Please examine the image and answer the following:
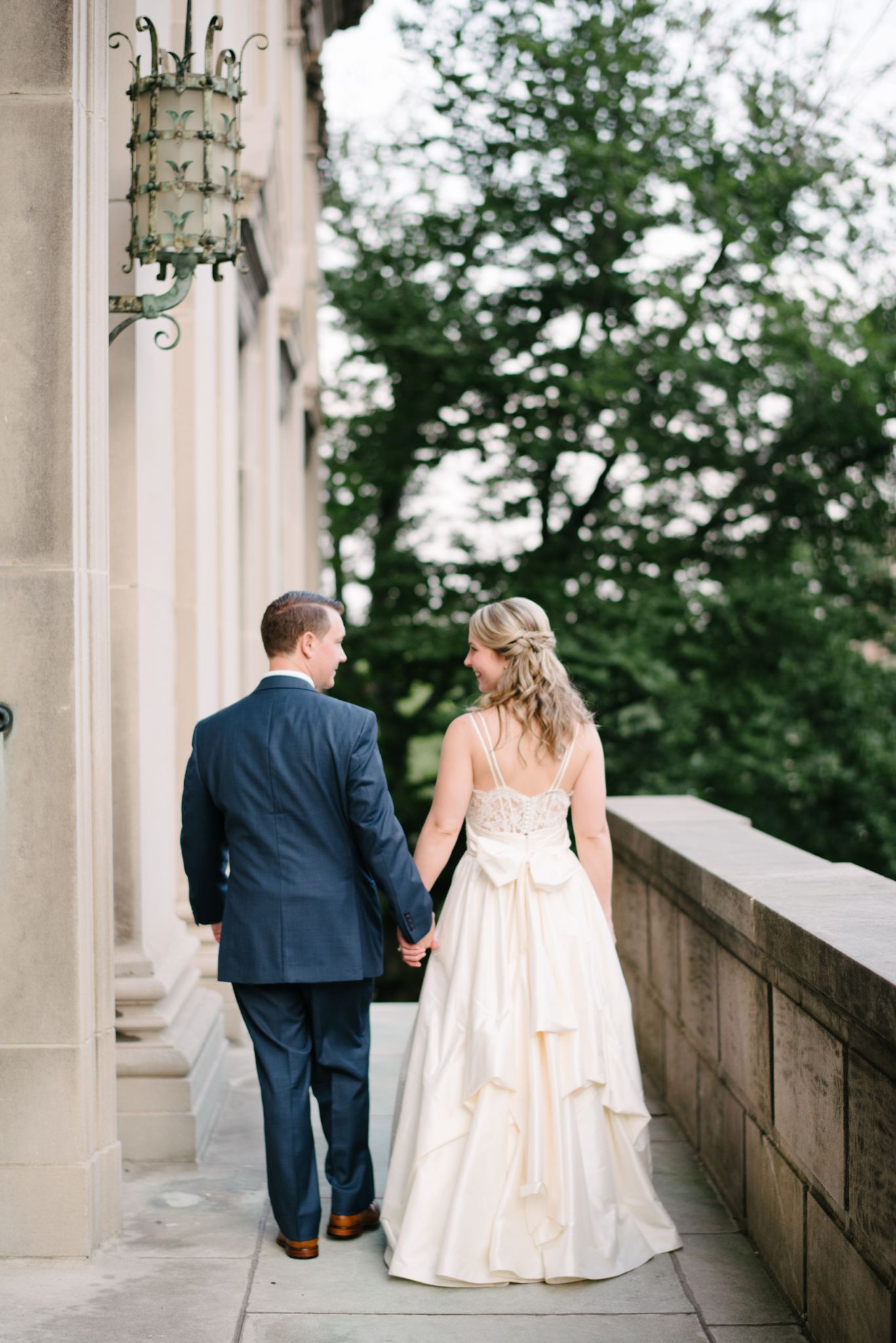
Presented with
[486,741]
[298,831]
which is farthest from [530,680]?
[298,831]

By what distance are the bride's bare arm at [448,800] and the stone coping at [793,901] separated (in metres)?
0.93

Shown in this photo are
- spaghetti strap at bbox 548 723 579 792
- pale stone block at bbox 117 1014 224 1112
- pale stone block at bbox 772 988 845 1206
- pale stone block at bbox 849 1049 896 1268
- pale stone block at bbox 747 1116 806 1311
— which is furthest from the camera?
pale stone block at bbox 117 1014 224 1112

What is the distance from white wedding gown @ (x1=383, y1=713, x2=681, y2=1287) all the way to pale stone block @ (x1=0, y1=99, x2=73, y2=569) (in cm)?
145

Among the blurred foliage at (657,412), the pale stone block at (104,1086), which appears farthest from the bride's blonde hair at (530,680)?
the blurred foliage at (657,412)

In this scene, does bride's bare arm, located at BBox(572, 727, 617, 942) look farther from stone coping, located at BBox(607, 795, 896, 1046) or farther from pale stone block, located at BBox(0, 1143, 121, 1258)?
pale stone block, located at BBox(0, 1143, 121, 1258)

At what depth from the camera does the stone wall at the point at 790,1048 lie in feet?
10.2

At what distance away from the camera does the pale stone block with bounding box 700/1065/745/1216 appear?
4.52 metres

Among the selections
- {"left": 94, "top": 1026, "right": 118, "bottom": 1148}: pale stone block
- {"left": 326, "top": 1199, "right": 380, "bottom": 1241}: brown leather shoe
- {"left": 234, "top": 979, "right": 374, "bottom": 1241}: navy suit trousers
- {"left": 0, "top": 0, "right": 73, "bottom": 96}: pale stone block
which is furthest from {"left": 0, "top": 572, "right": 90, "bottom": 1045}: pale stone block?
{"left": 0, "top": 0, "right": 73, "bottom": 96}: pale stone block

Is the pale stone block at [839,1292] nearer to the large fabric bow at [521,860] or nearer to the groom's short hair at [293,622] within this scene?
the large fabric bow at [521,860]

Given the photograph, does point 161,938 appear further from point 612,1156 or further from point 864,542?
point 864,542

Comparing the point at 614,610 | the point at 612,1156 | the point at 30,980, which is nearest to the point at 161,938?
the point at 30,980

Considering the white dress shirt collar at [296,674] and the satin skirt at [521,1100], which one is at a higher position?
the white dress shirt collar at [296,674]

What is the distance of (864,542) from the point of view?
1454 centimetres

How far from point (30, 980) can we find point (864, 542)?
476 inches
